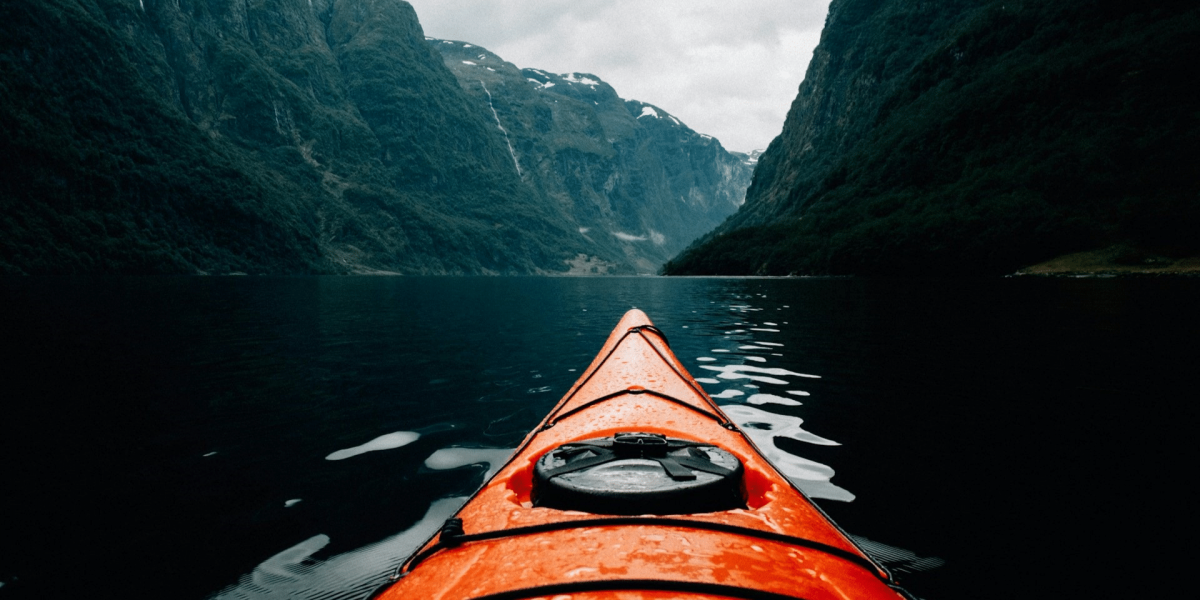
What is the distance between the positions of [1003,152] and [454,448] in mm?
126359

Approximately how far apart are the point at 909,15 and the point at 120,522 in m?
216

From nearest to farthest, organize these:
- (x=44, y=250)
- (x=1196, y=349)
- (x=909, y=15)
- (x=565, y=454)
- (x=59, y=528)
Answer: (x=565, y=454) < (x=59, y=528) < (x=1196, y=349) < (x=44, y=250) < (x=909, y=15)

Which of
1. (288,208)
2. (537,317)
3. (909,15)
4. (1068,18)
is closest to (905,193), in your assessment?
(1068,18)

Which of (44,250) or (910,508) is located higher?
(44,250)

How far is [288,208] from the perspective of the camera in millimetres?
180250

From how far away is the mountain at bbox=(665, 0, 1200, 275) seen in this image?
228 feet

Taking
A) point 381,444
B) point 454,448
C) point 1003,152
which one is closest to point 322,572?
point 454,448

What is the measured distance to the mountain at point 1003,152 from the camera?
69375 mm

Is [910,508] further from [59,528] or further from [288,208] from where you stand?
[288,208]

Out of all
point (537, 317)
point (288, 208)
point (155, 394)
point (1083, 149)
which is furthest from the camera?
point (288, 208)

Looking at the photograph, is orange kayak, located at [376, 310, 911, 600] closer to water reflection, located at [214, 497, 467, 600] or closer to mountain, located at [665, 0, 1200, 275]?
water reflection, located at [214, 497, 467, 600]

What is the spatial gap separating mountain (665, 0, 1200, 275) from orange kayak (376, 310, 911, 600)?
80.0 metres

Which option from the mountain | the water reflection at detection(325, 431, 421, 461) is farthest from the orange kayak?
the mountain

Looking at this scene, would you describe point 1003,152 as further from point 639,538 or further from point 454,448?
point 639,538
